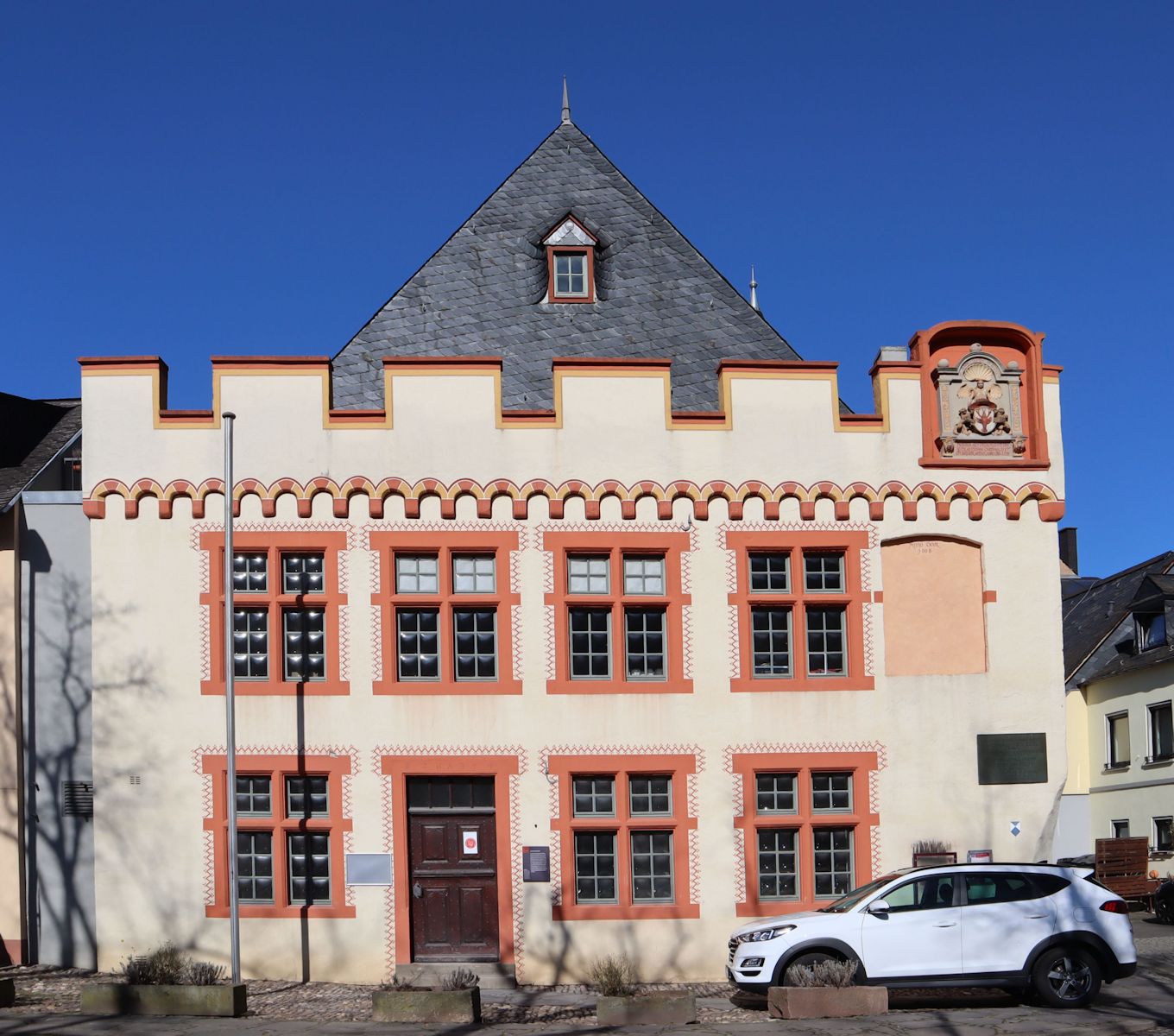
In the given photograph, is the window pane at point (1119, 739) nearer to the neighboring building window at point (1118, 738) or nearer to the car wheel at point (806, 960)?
the neighboring building window at point (1118, 738)

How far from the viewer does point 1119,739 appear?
1617 inches

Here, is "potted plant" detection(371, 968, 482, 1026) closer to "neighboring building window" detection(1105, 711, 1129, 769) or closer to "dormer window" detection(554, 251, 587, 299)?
"dormer window" detection(554, 251, 587, 299)

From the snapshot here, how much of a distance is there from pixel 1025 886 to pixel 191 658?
1079 centimetres

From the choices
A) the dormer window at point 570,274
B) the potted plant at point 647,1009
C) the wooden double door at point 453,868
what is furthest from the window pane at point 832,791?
the dormer window at point 570,274

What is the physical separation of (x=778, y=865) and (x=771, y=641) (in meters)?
2.96

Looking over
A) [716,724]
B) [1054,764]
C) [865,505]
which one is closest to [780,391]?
[865,505]

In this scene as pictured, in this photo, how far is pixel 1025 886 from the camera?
57.6 ft

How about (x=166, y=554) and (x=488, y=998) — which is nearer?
(x=488, y=998)

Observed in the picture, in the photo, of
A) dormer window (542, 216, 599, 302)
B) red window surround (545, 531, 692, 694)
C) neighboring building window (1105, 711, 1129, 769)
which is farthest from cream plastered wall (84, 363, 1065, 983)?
neighboring building window (1105, 711, 1129, 769)

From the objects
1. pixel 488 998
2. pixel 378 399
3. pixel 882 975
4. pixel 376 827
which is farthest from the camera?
pixel 378 399

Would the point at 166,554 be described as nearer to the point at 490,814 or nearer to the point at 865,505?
the point at 490,814

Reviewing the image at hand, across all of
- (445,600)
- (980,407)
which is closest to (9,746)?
(445,600)

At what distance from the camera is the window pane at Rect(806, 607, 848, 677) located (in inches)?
841

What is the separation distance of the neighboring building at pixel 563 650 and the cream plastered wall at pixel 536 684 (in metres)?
0.04
